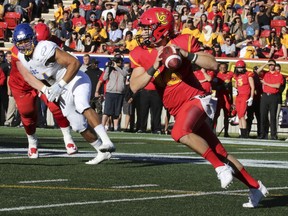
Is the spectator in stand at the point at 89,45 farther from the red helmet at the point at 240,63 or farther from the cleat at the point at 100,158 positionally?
the cleat at the point at 100,158

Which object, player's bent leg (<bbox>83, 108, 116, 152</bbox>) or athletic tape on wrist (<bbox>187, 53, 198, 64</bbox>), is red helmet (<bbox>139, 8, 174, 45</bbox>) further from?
player's bent leg (<bbox>83, 108, 116, 152</bbox>)

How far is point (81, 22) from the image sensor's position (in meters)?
27.6

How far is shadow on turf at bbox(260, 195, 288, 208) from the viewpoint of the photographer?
7926mm

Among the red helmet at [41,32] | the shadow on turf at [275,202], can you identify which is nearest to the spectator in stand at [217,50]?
the red helmet at [41,32]

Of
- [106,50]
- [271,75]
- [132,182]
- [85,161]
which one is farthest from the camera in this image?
[106,50]

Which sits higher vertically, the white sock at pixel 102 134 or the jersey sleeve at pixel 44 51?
the jersey sleeve at pixel 44 51

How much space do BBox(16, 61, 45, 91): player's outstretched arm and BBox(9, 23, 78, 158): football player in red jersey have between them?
0.32 m

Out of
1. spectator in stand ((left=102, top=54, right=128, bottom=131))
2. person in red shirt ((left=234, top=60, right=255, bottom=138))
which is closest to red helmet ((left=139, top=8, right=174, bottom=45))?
person in red shirt ((left=234, top=60, right=255, bottom=138))

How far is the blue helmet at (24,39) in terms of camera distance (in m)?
10.8

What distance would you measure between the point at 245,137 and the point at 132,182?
11.7 m

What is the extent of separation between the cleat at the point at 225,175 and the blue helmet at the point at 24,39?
13.0 feet

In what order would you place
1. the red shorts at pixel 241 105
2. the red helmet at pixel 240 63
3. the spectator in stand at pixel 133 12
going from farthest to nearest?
the spectator in stand at pixel 133 12 → the red helmet at pixel 240 63 → the red shorts at pixel 241 105

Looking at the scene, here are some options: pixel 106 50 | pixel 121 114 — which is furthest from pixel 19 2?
pixel 121 114

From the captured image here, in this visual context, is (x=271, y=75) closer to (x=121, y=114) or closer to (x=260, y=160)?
(x=121, y=114)
